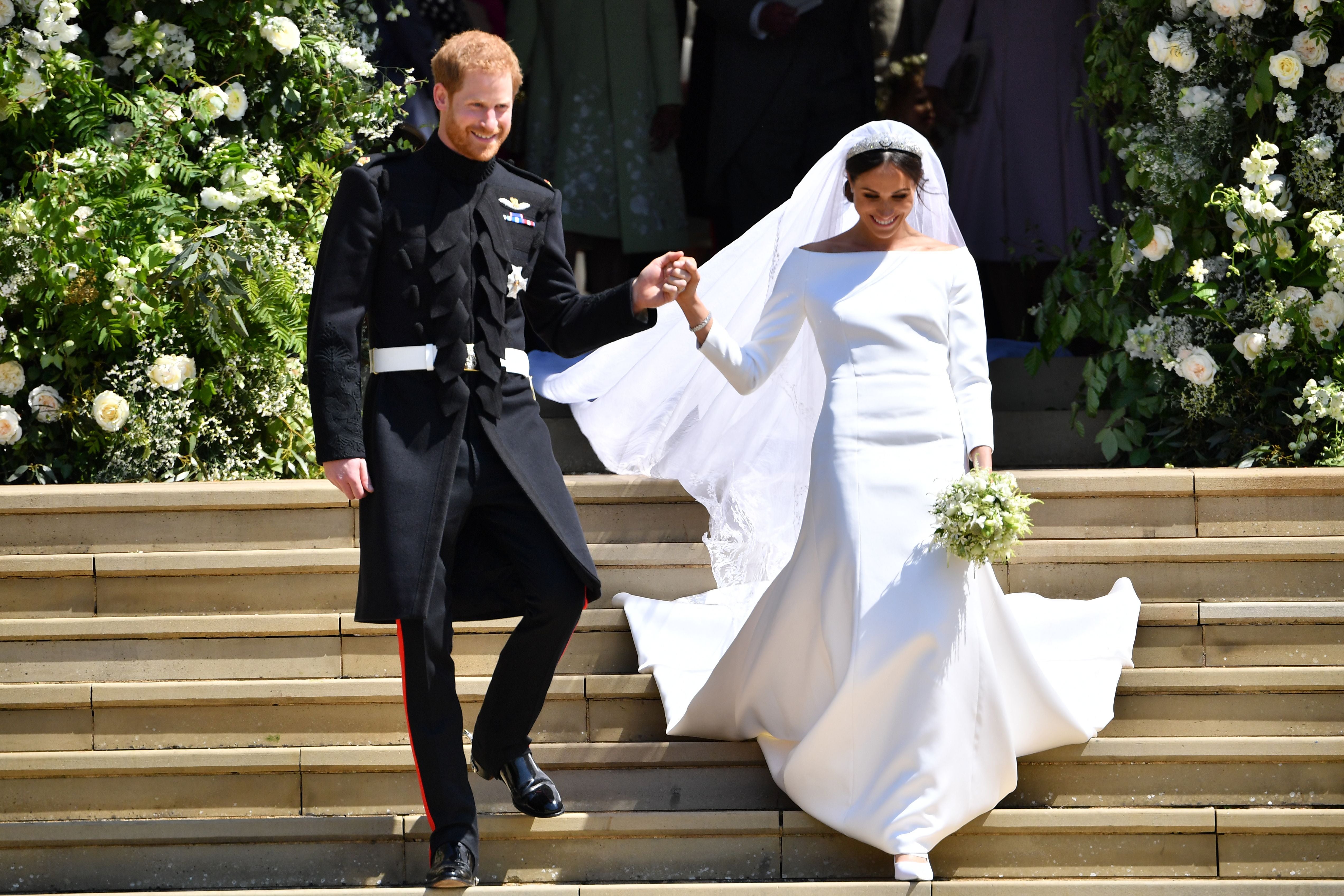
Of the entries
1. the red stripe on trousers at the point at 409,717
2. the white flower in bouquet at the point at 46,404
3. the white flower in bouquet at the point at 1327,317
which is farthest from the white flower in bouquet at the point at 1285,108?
the white flower in bouquet at the point at 46,404

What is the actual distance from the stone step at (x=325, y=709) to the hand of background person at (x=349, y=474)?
112cm

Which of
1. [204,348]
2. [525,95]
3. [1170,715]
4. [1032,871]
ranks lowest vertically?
[1032,871]

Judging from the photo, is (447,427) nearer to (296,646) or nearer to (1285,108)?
(296,646)

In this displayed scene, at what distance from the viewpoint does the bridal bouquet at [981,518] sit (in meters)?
3.31

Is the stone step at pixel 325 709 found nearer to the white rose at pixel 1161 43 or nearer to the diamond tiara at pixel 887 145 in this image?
the diamond tiara at pixel 887 145

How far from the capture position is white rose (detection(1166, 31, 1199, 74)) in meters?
5.59

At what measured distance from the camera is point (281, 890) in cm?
341

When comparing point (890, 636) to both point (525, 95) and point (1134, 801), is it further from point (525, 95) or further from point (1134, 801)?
point (525, 95)

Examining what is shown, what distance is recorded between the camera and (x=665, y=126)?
783 centimetres

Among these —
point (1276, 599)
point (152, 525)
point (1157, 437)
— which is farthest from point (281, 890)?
point (1157, 437)

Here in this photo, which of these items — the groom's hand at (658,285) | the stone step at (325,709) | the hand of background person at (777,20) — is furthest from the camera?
the hand of background person at (777,20)

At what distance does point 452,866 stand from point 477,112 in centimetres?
172

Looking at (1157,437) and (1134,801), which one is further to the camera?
(1157,437)

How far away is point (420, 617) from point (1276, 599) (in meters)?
2.74
